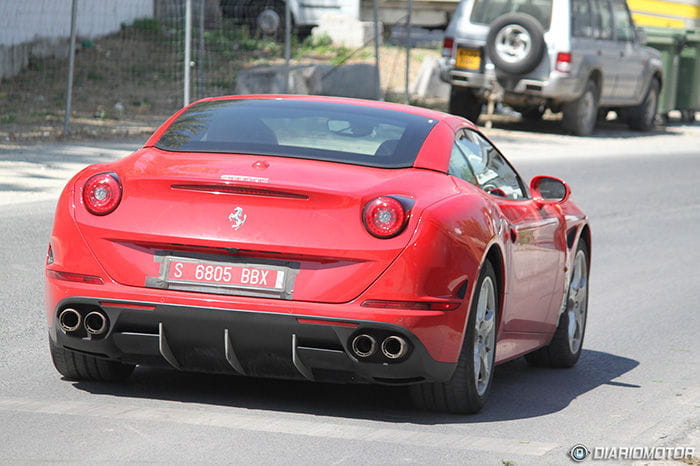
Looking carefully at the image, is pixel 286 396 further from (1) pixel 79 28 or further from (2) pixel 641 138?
(2) pixel 641 138

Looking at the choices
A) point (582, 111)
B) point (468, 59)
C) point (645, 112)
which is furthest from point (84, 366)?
point (645, 112)

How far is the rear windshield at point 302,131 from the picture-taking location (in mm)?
6117

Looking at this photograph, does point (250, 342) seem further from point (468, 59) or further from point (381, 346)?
point (468, 59)

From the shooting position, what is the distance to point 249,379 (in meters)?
6.68

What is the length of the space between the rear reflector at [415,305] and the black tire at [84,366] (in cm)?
136

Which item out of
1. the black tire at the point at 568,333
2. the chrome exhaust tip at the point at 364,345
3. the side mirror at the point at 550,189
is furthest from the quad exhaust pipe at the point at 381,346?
the black tire at the point at 568,333

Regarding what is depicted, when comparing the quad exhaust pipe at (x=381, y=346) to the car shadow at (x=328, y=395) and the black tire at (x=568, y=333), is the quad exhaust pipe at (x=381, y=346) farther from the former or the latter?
the black tire at (x=568, y=333)

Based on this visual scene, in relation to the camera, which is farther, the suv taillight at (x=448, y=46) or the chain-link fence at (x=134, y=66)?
the suv taillight at (x=448, y=46)

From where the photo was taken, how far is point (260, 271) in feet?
18.2

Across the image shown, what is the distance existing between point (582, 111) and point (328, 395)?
18637mm

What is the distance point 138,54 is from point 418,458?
1919 cm

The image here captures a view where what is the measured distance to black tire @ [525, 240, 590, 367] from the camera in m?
7.62

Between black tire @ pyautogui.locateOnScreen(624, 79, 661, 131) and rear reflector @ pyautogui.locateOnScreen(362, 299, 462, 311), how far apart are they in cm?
2203

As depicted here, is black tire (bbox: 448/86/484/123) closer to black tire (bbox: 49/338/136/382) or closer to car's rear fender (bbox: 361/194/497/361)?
black tire (bbox: 49/338/136/382)
